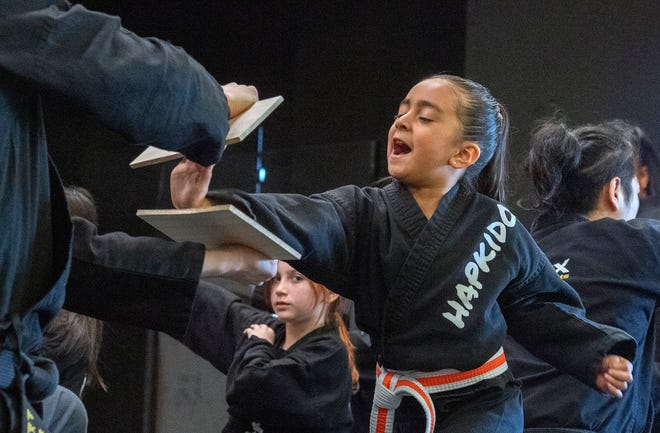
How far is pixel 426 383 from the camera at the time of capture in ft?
5.95

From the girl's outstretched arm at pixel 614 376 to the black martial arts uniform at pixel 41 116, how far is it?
1121 millimetres

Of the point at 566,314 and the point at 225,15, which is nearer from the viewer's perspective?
the point at 566,314

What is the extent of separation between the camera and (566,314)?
201 cm

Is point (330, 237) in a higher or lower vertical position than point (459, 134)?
lower

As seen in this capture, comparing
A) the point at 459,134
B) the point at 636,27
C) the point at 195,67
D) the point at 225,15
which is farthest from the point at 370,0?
the point at 195,67

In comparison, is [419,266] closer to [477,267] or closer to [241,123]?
[477,267]

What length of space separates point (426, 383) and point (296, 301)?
2.66 feet

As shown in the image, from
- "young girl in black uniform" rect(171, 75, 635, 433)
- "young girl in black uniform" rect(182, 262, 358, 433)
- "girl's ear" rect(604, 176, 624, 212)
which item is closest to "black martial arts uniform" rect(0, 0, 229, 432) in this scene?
"young girl in black uniform" rect(171, 75, 635, 433)

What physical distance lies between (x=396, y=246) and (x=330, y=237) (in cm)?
14

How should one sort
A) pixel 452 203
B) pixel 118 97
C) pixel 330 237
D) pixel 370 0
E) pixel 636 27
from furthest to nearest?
pixel 370 0, pixel 636 27, pixel 452 203, pixel 330 237, pixel 118 97

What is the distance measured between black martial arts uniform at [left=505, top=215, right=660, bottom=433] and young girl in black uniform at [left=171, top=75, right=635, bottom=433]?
0.98ft

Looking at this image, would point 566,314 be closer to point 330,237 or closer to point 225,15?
point 330,237

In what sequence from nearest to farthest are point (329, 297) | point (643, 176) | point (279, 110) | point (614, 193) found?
point (614, 193), point (329, 297), point (643, 176), point (279, 110)

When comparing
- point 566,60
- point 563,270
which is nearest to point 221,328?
point 563,270
